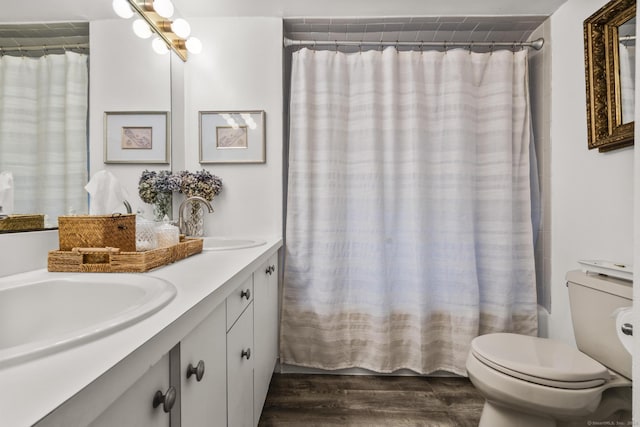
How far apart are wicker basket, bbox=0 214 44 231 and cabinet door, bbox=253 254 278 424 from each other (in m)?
0.74

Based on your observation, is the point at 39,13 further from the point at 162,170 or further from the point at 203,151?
the point at 203,151

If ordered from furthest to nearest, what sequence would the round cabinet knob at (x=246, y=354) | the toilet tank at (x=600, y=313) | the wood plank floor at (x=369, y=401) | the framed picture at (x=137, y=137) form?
the wood plank floor at (x=369, y=401), the framed picture at (x=137, y=137), the toilet tank at (x=600, y=313), the round cabinet knob at (x=246, y=354)

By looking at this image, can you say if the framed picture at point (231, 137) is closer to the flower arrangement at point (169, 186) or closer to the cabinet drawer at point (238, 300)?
the flower arrangement at point (169, 186)

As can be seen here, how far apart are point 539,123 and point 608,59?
0.58 metres

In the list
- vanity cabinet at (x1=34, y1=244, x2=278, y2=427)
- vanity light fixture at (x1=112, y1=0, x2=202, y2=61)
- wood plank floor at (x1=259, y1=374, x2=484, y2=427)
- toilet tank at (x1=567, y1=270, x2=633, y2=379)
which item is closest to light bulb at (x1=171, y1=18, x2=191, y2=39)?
vanity light fixture at (x1=112, y1=0, x2=202, y2=61)

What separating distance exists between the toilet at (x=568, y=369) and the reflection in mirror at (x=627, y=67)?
76 centimetres

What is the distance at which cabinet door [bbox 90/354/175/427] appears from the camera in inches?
18.6

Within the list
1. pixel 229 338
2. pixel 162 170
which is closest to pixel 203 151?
pixel 162 170

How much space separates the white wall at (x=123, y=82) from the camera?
1.29m

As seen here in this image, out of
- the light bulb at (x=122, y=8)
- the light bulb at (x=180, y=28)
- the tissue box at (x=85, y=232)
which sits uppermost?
the light bulb at (x=180, y=28)

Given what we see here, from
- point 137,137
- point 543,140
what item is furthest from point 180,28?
point 543,140

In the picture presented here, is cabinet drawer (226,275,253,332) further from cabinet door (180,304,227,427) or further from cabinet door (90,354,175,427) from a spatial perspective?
cabinet door (90,354,175,427)

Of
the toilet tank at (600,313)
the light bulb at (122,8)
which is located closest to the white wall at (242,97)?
the light bulb at (122,8)

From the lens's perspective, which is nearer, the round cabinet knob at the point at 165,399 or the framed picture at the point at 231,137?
the round cabinet knob at the point at 165,399
